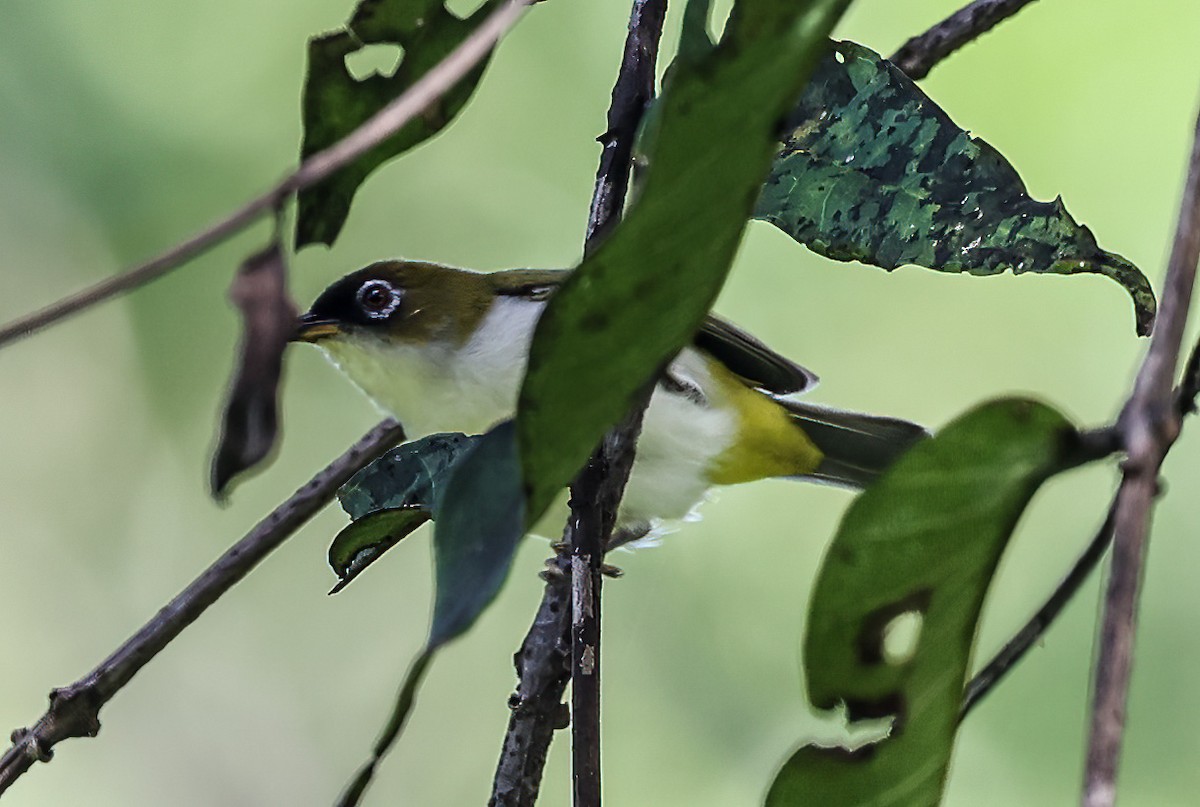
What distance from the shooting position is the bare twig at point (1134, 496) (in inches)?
18.5

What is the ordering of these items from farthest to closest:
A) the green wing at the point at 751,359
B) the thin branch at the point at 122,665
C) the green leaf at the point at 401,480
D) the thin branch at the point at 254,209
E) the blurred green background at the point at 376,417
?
1. the blurred green background at the point at 376,417
2. the green wing at the point at 751,359
3. the thin branch at the point at 122,665
4. the green leaf at the point at 401,480
5. the thin branch at the point at 254,209

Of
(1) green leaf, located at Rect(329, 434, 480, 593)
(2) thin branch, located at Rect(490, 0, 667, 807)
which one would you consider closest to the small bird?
(1) green leaf, located at Rect(329, 434, 480, 593)

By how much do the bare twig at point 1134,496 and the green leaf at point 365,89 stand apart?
24.6 inches

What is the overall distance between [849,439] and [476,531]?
199 centimetres

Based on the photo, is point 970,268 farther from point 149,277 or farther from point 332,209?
point 149,277

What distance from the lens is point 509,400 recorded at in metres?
2.44

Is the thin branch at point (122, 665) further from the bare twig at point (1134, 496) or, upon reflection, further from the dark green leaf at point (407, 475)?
the bare twig at point (1134, 496)

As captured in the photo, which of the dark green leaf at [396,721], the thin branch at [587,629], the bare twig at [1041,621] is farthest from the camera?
the thin branch at [587,629]

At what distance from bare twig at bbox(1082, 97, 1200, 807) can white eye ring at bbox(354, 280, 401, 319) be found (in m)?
2.10

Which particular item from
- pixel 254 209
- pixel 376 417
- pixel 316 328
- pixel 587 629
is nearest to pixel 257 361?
pixel 254 209

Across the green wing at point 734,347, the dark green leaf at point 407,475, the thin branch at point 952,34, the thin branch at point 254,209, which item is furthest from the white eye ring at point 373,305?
the thin branch at point 254,209

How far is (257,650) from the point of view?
4.17 metres

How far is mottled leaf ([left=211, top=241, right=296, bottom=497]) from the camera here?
1.59 ft

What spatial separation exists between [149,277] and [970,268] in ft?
2.44
